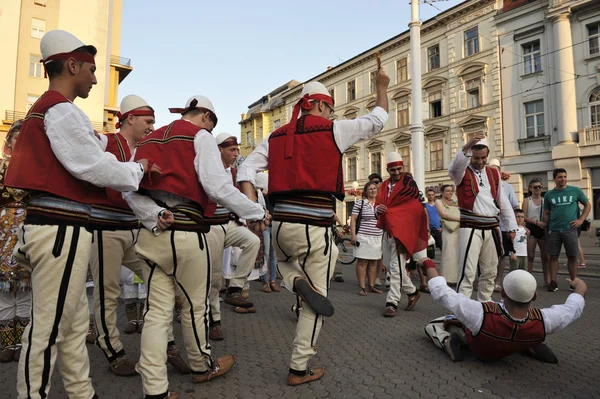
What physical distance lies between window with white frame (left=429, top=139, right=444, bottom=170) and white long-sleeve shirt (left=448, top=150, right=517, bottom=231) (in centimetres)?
2465

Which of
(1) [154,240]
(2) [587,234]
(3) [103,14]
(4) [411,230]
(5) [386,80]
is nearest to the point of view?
(1) [154,240]

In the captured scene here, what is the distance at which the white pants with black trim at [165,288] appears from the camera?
9.11 ft

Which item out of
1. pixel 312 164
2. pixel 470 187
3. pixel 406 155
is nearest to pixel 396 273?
pixel 470 187

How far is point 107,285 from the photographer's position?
3623 millimetres

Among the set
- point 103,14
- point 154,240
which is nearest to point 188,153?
point 154,240

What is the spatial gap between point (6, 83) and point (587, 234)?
36397mm

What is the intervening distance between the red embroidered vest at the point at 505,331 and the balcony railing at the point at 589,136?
2211 centimetres

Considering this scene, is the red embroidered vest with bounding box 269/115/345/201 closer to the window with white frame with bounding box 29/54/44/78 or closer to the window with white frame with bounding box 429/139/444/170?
the window with white frame with bounding box 429/139/444/170

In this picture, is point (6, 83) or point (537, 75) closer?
point (537, 75)

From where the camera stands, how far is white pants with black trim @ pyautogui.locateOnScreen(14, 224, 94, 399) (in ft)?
7.87

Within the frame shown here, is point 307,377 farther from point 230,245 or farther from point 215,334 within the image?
point 230,245

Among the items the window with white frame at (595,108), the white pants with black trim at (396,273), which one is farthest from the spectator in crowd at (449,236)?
the window with white frame at (595,108)

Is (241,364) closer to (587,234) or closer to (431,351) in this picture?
(431,351)

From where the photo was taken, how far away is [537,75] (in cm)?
2406
